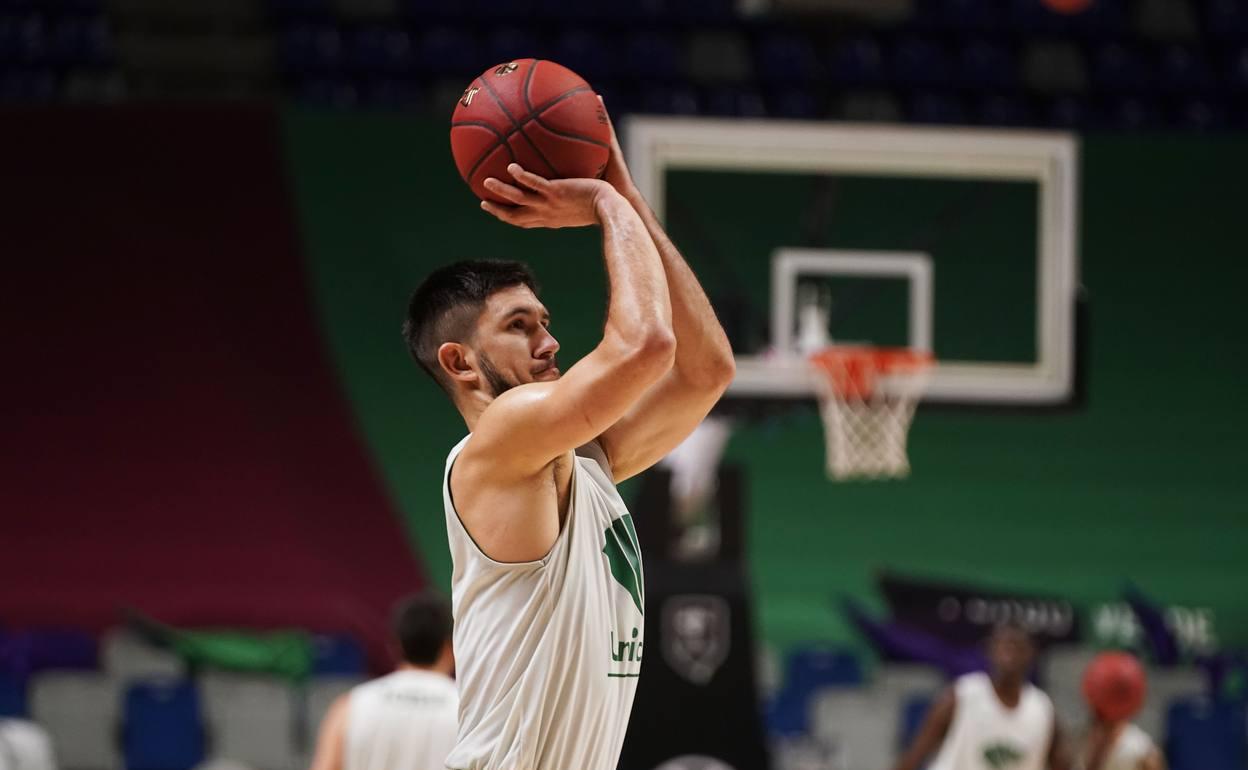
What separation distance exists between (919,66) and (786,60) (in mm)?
993

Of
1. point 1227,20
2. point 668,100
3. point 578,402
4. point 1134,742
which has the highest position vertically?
point 1227,20

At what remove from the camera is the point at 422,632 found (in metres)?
4.73

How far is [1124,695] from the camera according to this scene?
6.45 meters

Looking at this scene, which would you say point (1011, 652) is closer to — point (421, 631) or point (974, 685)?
point (974, 685)

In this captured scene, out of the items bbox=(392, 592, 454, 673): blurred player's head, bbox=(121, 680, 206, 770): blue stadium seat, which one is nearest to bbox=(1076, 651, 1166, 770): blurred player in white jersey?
bbox=(392, 592, 454, 673): blurred player's head

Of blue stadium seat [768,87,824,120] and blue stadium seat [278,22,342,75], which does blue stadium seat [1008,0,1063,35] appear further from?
blue stadium seat [278,22,342,75]

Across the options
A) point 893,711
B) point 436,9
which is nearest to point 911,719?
point 893,711

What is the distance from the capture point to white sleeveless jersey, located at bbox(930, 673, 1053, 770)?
7184mm

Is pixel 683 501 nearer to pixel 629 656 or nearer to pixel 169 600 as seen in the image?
pixel 629 656

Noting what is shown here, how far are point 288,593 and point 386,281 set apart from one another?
2.28 meters

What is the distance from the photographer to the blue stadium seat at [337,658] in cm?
1023

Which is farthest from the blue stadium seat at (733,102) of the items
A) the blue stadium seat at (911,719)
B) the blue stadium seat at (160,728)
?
the blue stadium seat at (160,728)

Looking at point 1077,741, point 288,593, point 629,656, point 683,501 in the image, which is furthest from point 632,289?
point 288,593

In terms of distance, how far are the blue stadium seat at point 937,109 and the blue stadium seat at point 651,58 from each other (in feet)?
5.81
